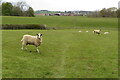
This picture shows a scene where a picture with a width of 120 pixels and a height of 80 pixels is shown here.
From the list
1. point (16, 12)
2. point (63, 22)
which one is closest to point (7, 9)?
point (16, 12)

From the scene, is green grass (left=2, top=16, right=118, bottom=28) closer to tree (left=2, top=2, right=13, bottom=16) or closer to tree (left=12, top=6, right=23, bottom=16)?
tree (left=2, top=2, right=13, bottom=16)

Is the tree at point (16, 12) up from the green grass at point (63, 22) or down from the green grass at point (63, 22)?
up

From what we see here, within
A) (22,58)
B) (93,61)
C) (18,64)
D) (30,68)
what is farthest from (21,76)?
(93,61)

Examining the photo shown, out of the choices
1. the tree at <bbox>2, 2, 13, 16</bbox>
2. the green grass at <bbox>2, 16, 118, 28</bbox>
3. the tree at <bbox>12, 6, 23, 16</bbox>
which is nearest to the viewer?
the green grass at <bbox>2, 16, 118, 28</bbox>

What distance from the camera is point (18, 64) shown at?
1141cm

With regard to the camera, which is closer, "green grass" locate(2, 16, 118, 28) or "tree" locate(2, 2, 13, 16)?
"green grass" locate(2, 16, 118, 28)

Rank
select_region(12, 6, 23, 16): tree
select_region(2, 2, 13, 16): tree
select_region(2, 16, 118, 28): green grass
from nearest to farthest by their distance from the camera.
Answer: select_region(2, 16, 118, 28): green grass < select_region(2, 2, 13, 16): tree < select_region(12, 6, 23, 16): tree

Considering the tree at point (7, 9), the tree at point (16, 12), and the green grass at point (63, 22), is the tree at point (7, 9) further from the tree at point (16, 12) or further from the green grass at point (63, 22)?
the green grass at point (63, 22)

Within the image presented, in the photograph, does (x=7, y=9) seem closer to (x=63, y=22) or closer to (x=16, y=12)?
(x=16, y=12)

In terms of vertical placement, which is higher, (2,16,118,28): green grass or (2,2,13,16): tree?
(2,2,13,16): tree

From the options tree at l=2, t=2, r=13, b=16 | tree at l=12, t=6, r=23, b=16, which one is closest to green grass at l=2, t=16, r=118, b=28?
tree at l=2, t=2, r=13, b=16

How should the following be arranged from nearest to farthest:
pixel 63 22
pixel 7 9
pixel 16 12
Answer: pixel 63 22
pixel 7 9
pixel 16 12

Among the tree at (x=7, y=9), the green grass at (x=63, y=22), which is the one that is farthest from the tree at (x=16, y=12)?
the green grass at (x=63, y=22)

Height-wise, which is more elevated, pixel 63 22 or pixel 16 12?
pixel 16 12
